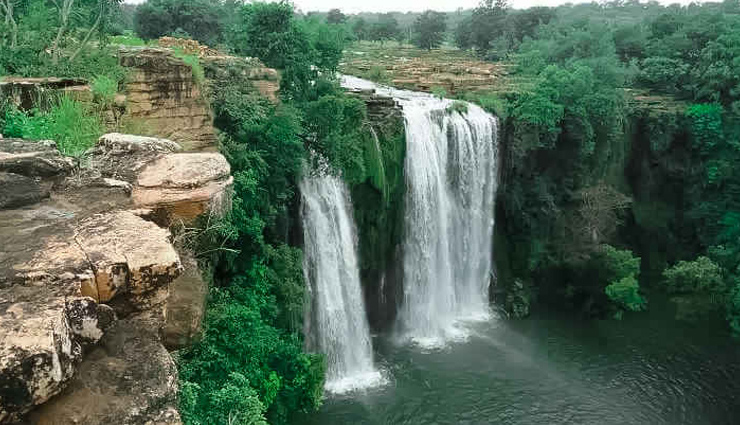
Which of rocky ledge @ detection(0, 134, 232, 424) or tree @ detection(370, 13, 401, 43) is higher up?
tree @ detection(370, 13, 401, 43)

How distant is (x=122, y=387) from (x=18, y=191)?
2.07m

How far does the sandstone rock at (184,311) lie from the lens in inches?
191

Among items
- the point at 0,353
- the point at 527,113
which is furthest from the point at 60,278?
the point at 527,113

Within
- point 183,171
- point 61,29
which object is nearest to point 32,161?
point 183,171

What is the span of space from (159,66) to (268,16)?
485 centimetres

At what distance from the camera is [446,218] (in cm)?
1628

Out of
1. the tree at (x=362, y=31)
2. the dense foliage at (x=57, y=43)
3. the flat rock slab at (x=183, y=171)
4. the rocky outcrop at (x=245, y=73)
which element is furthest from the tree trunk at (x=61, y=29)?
the tree at (x=362, y=31)

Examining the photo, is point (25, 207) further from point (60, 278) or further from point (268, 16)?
point (268, 16)

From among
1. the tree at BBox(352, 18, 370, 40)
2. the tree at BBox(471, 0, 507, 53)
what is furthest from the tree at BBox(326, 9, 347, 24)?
the tree at BBox(471, 0, 507, 53)

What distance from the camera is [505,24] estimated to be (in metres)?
40.2

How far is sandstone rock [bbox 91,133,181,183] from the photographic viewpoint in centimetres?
477

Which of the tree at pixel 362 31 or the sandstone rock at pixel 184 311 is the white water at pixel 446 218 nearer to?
the sandstone rock at pixel 184 311

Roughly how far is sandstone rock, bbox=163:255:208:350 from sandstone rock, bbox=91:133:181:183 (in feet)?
3.00

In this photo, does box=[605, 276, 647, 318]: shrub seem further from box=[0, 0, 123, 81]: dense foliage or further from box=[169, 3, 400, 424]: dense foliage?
box=[0, 0, 123, 81]: dense foliage
